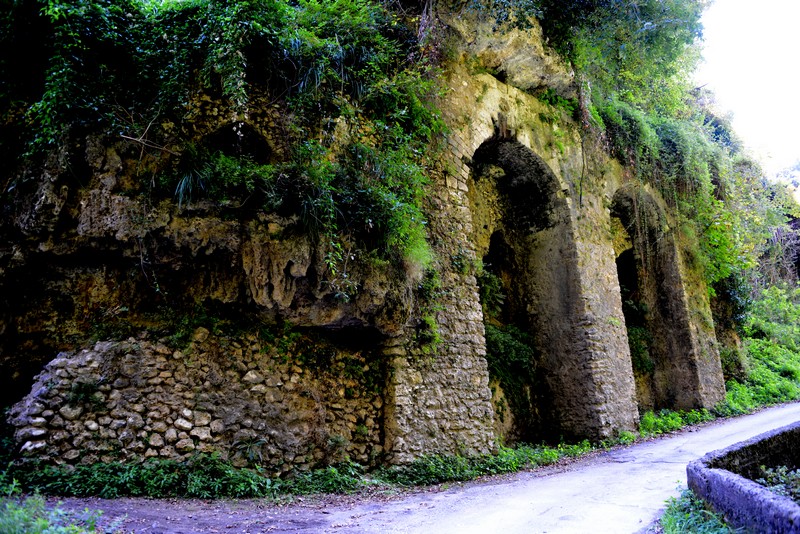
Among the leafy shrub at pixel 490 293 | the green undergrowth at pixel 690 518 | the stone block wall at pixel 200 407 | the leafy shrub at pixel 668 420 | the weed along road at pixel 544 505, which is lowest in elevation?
the leafy shrub at pixel 668 420

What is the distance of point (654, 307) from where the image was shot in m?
13.0

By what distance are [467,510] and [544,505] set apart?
69 centimetres

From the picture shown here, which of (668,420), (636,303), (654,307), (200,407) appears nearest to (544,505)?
(200,407)

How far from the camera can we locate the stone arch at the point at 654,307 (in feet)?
40.3

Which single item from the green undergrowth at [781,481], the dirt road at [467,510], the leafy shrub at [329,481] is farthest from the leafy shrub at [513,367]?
the green undergrowth at [781,481]

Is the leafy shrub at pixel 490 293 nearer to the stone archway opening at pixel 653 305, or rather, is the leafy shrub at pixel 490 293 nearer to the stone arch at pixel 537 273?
the stone arch at pixel 537 273

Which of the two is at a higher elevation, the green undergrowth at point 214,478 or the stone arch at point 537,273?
the stone arch at point 537,273

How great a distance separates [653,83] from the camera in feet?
41.7

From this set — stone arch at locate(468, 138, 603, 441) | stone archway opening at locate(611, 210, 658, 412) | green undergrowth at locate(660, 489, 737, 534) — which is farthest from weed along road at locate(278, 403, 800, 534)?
stone archway opening at locate(611, 210, 658, 412)

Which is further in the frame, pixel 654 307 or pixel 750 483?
pixel 654 307

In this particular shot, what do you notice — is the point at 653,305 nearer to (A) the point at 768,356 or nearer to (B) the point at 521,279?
(B) the point at 521,279

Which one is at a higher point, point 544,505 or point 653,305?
point 653,305

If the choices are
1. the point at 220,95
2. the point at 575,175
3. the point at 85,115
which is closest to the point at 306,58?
the point at 220,95

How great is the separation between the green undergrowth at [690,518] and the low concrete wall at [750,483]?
59 mm
